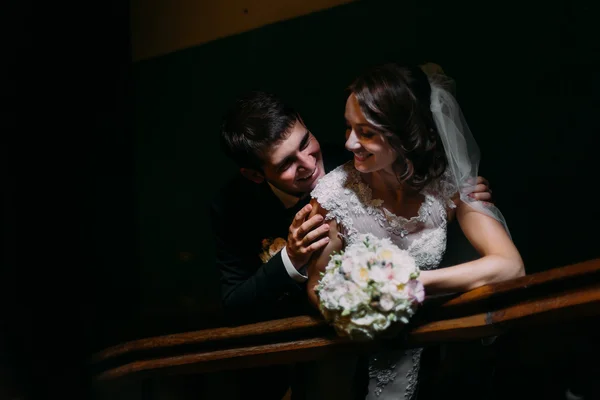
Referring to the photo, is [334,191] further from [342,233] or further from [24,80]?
[24,80]

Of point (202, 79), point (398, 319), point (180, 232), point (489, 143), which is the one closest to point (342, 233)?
point (398, 319)

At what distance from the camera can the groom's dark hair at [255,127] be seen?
2.56m

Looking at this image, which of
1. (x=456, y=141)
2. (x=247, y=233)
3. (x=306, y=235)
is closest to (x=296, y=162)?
(x=306, y=235)

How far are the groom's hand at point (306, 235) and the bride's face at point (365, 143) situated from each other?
246mm

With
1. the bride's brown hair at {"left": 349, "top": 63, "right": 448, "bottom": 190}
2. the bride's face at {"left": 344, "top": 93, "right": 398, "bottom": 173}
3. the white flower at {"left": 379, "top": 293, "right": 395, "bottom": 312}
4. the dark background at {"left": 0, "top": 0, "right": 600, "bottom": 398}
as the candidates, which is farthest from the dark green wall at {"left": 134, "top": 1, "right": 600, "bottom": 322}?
the white flower at {"left": 379, "top": 293, "right": 395, "bottom": 312}

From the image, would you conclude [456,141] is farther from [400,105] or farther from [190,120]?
[190,120]

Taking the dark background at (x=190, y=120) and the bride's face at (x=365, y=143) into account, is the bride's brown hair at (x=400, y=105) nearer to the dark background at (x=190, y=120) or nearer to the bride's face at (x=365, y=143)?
the bride's face at (x=365, y=143)

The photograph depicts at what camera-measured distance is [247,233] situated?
9.50ft

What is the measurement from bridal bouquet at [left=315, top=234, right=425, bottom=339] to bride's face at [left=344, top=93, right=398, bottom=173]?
1.05 feet

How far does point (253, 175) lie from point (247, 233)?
0.99 feet

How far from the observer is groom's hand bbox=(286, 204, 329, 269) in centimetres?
232

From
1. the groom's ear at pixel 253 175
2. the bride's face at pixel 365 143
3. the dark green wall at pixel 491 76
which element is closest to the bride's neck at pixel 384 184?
the bride's face at pixel 365 143

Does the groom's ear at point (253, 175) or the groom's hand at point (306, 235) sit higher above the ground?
the groom's ear at point (253, 175)

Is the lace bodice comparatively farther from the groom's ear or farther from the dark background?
the dark background
